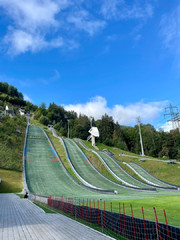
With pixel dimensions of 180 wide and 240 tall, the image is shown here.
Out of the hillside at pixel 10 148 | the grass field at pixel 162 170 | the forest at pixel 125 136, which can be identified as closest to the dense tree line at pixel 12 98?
the forest at pixel 125 136

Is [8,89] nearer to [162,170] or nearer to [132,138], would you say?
[132,138]

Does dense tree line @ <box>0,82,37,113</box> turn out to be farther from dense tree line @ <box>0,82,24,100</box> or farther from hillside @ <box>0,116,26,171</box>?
hillside @ <box>0,116,26,171</box>

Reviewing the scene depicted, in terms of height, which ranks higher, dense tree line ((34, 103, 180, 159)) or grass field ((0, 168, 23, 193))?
dense tree line ((34, 103, 180, 159))

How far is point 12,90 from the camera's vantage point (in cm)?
13100

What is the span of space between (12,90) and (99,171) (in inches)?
4605

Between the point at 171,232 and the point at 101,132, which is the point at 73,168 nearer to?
the point at 171,232

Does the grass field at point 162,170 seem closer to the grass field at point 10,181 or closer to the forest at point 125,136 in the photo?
the grass field at point 10,181

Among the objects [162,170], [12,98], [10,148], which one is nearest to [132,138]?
[162,170]

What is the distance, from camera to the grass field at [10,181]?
24145mm

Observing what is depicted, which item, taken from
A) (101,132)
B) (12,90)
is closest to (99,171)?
(101,132)

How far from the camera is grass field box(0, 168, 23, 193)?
24145 millimetres

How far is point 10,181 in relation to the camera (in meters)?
26.2

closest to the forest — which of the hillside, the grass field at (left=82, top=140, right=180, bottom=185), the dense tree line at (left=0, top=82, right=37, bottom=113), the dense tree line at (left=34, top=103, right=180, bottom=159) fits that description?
the dense tree line at (left=34, top=103, right=180, bottom=159)

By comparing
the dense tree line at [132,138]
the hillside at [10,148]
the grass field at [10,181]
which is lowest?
the grass field at [10,181]
